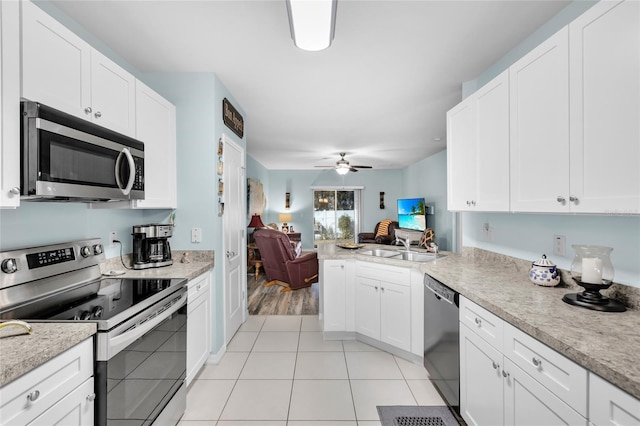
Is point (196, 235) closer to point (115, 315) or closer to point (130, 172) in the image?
point (130, 172)

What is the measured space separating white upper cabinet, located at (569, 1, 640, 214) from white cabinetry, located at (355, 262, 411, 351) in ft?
4.87

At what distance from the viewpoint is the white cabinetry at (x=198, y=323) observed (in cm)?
206

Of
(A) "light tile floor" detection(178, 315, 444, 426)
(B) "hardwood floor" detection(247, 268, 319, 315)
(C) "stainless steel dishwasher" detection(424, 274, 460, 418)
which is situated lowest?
(A) "light tile floor" detection(178, 315, 444, 426)

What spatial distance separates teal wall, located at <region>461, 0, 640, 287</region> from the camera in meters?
1.38

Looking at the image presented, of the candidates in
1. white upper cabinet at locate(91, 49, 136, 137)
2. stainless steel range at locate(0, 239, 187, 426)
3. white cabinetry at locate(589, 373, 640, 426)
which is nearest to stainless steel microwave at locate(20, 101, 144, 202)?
white upper cabinet at locate(91, 49, 136, 137)

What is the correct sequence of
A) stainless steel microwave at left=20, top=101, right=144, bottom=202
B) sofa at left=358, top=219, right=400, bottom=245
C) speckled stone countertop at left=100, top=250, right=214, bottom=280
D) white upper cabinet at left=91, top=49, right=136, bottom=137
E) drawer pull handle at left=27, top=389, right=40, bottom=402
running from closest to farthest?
drawer pull handle at left=27, top=389, right=40, bottom=402 < stainless steel microwave at left=20, top=101, right=144, bottom=202 < white upper cabinet at left=91, top=49, right=136, bottom=137 < speckled stone countertop at left=100, top=250, right=214, bottom=280 < sofa at left=358, top=219, right=400, bottom=245

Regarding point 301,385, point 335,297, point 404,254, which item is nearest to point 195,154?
point 335,297

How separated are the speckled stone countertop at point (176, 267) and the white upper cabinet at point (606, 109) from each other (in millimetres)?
2253

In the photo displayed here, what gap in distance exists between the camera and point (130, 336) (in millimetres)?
1343

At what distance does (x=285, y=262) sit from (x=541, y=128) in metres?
3.84

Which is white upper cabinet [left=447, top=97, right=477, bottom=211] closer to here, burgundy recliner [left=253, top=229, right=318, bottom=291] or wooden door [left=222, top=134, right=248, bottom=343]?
wooden door [left=222, top=134, right=248, bottom=343]

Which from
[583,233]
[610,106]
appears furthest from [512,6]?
[583,233]

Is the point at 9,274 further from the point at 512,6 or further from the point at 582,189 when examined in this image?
the point at 512,6

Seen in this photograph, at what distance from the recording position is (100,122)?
1646mm
